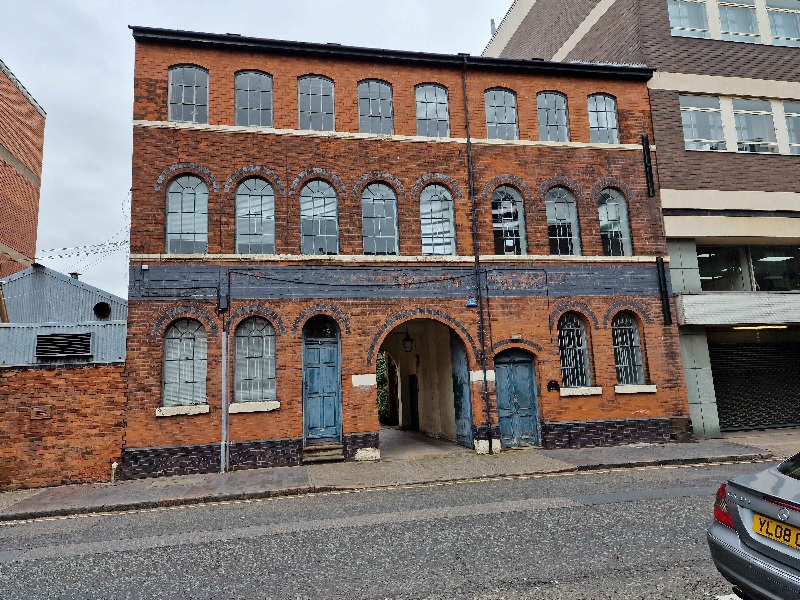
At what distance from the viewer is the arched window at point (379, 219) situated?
13.2m

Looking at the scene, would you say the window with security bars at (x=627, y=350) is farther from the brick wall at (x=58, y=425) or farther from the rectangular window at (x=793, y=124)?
the brick wall at (x=58, y=425)

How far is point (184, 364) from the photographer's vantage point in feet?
38.9

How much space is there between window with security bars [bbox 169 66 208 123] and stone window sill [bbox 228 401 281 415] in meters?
6.92

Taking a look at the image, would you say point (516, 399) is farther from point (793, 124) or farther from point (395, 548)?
point (793, 124)

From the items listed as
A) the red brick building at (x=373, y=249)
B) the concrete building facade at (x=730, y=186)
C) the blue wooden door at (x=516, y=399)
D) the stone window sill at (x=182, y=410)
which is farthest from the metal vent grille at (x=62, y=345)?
the concrete building facade at (x=730, y=186)

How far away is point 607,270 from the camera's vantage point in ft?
46.0

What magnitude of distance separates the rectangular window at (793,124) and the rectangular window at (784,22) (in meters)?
2.06

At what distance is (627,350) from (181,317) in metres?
11.3

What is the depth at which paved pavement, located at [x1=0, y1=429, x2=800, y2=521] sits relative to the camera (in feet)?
Answer: 29.9

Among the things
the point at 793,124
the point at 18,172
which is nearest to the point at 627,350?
the point at 793,124

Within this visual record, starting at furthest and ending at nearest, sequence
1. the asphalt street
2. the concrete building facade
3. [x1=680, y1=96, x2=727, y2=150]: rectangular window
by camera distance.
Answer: [x1=680, y1=96, x2=727, y2=150]: rectangular window < the concrete building facade < the asphalt street

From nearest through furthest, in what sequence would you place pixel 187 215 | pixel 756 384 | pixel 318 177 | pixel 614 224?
1. pixel 187 215
2. pixel 318 177
3. pixel 614 224
4. pixel 756 384

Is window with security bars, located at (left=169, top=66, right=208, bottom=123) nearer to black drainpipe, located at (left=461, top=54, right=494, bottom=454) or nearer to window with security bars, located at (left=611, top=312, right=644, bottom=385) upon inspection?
black drainpipe, located at (left=461, top=54, right=494, bottom=454)

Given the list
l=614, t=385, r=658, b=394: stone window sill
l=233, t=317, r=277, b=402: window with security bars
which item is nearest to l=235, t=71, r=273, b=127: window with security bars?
l=233, t=317, r=277, b=402: window with security bars
